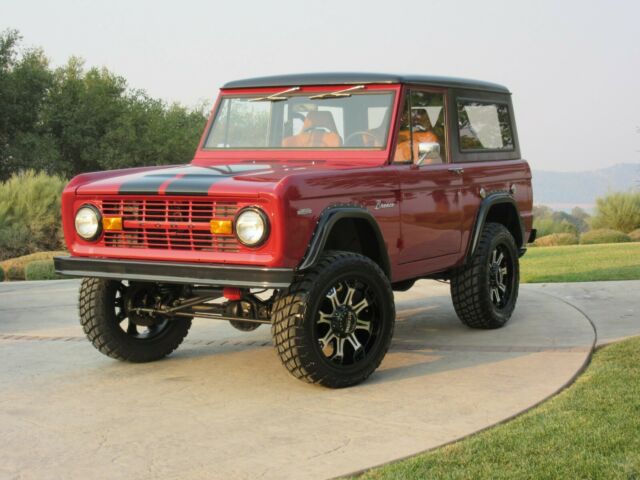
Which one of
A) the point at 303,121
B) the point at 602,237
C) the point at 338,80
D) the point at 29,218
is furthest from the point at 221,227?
the point at 602,237

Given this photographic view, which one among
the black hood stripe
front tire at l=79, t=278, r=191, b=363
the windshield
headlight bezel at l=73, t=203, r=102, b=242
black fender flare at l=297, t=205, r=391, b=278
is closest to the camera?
black fender flare at l=297, t=205, r=391, b=278

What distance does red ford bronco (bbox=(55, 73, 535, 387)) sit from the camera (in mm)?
5719

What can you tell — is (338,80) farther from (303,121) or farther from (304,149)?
(304,149)

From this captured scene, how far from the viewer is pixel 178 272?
19.2 ft

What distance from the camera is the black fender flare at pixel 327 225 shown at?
568cm

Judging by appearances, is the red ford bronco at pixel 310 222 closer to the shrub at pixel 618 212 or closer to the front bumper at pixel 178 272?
the front bumper at pixel 178 272

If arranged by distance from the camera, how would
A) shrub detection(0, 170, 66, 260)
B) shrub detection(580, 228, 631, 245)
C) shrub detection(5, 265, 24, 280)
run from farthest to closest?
shrub detection(580, 228, 631, 245), shrub detection(0, 170, 66, 260), shrub detection(5, 265, 24, 280)

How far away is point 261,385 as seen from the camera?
6.14 metres

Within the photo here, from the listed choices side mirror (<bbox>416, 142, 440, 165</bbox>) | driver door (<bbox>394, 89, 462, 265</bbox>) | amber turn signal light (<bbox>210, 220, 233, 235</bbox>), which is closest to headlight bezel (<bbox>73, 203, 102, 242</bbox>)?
amber turn signal light (<bbox>210, 220, 233, 235</bbox>)

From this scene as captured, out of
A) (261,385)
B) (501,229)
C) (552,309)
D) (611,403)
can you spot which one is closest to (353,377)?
(261,385)

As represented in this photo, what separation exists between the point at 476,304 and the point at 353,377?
223 cm

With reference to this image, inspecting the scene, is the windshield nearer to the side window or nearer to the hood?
the side window

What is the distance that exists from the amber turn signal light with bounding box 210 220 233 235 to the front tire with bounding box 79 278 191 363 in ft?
4.40

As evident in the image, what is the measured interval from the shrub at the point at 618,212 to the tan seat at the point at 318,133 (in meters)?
20.5
